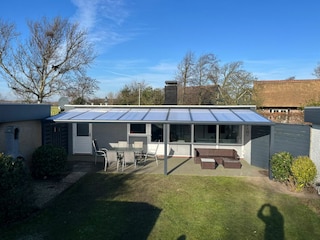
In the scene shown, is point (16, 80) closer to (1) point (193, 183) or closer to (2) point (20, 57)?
(2) point (20, 57)

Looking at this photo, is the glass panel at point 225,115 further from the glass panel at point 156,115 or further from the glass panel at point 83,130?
the glass panel at point 83,130

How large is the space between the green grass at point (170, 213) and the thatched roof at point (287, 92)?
2287 centimetres

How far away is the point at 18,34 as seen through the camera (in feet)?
77.5

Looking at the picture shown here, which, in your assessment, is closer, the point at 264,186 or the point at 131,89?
the point at 264,186

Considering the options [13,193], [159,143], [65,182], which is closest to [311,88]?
[159,143]

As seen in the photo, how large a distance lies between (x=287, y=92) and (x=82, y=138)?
2606cm

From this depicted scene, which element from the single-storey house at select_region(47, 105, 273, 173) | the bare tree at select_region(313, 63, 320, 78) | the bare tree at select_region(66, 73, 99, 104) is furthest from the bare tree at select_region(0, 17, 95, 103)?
the bare tree at select_region(313, 63, 320, 78)

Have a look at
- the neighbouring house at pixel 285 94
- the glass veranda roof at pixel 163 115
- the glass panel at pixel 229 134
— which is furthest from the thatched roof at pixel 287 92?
the glass veranda roof at pixel 163 115

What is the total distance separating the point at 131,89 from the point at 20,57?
42.0ft

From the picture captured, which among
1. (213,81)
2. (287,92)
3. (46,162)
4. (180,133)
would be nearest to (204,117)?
(180,133)

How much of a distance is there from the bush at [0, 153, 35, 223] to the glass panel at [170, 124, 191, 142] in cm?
764

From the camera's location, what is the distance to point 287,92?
28328 millimetres

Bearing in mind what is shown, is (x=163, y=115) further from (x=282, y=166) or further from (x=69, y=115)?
(x=282, y=166)

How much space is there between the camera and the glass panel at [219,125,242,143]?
452 inches
